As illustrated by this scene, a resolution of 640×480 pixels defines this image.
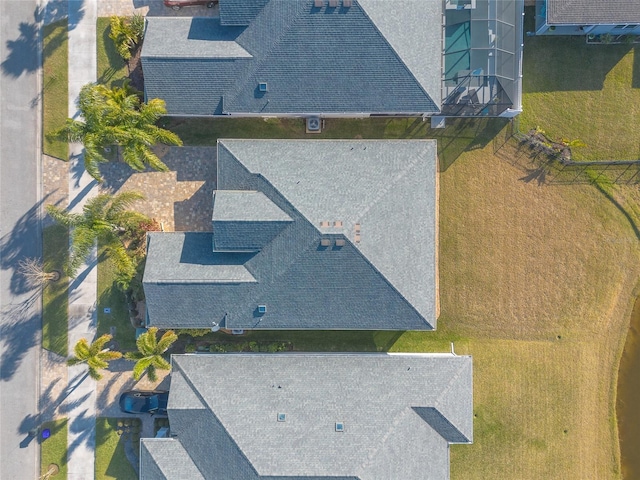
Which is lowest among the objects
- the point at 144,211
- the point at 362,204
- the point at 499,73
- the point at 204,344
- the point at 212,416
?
the point at 212,416

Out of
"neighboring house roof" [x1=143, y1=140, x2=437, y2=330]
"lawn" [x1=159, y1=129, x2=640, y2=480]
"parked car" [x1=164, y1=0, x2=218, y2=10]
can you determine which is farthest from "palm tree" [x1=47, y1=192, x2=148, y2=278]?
"parked car" [x1=164, y1=0, x2=218, y2=10]

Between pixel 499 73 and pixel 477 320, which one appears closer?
pixel 499 73

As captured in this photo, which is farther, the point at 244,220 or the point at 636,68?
the point at 636,68

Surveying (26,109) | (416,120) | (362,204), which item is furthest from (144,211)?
(416,120)

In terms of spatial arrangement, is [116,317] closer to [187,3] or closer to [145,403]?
[145,403]

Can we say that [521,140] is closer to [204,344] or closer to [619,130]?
[619,130]

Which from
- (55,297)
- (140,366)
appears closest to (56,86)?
(55,297)

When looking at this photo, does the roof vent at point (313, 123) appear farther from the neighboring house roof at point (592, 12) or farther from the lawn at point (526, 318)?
the neighboring house roof at point (592, 12)
